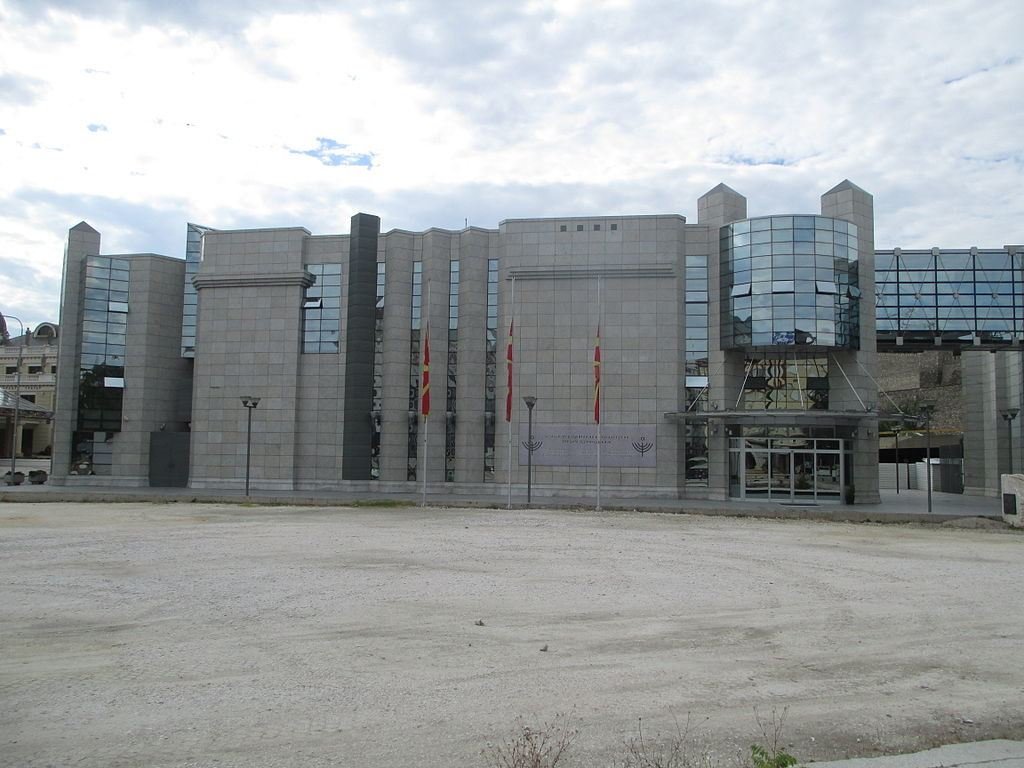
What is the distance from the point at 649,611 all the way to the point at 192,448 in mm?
38936

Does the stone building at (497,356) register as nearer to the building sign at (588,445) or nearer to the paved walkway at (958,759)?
the building sign at (588,445)

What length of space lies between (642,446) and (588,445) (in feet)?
8.97

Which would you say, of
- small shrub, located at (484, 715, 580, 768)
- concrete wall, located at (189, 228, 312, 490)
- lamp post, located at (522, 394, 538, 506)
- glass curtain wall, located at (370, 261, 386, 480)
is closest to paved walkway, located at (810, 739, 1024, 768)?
small shrub, located at (484, 715, 580, 768)

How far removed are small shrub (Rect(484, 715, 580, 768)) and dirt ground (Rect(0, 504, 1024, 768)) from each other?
16cm

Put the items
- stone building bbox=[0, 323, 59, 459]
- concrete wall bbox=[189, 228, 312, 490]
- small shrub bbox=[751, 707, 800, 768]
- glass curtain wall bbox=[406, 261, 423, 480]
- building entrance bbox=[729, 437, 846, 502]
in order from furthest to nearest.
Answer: stone building bbox=[0, 323, 59, 459], concrete wall bbox=[189, 228, 312, 490], glass curtain wall bbox=[406, 261, 423, 480], building entrance bbox=[729, 437, 846, 502], small shrub bbox=[751, 707, 800, 768]

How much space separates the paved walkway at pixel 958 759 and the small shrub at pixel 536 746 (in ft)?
6.03

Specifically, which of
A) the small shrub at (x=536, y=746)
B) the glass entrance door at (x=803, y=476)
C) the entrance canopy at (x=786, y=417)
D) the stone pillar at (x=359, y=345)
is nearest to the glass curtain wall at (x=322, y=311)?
the stone pillar at (x=359, y=345)

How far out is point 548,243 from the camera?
4225 centimetres

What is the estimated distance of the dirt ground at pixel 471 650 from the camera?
6.55 metres

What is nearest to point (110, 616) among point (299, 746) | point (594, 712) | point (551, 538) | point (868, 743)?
point (299, 746)

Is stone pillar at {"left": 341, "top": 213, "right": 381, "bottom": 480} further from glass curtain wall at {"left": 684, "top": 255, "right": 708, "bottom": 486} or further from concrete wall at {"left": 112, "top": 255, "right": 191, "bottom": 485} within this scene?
glass curtain wall at {"left": 684, "top": 255, "right": 708, "bottom": 486}

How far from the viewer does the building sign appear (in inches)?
1592

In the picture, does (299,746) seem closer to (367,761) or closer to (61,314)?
(367,761)

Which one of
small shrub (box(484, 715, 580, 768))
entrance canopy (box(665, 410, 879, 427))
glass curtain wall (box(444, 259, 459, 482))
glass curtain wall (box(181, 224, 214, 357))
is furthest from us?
glass curtain wall (box(181, 224, 214, 357))
